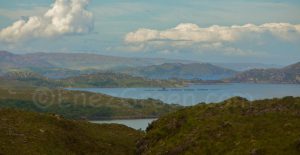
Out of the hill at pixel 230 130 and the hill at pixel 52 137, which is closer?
the hill at pixel 230 130

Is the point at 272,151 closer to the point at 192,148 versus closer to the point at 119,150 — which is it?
the point at 192,148

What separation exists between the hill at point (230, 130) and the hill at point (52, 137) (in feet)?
21.2

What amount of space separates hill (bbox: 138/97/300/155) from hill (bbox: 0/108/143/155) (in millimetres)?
6474

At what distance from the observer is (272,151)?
48.7 metres

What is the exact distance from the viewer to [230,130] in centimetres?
6225

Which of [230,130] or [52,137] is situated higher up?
[230,130]

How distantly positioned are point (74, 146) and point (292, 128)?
35.5 meters

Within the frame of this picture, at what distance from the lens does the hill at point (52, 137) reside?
64.4 m

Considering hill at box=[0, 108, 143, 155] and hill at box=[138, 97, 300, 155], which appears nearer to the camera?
hill at box=[138, 97, 300, 155]

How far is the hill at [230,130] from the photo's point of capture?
5272 centimetres

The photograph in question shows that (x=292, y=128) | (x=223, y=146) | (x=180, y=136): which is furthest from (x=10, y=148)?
(x=292, y=128)

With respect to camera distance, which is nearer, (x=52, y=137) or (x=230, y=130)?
(x=230, y=130)

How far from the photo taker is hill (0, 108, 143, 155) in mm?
64406

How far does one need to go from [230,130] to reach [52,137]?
29.4 meters
